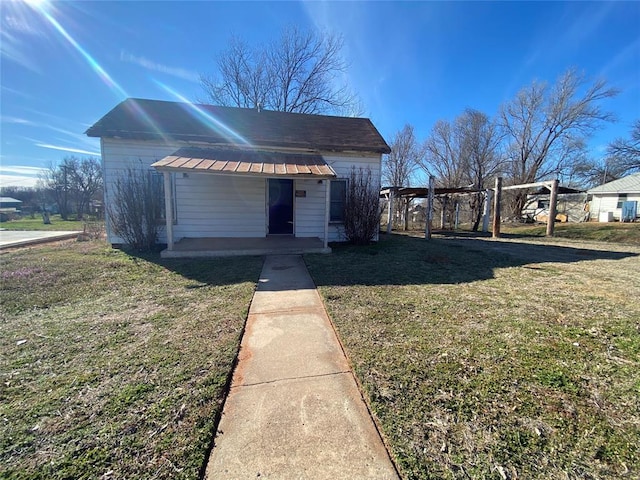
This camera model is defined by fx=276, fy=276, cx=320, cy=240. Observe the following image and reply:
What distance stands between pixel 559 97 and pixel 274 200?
A: 28614mm

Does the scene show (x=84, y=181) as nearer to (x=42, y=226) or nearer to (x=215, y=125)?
(x=42, y=226)

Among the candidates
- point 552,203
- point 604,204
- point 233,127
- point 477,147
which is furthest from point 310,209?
point 604,204

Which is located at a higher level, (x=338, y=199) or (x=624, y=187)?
(x=624, y=187)

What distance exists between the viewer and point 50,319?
336cm

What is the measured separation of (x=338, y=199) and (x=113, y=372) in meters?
7.83

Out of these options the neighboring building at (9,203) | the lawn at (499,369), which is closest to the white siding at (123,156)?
the lawn at (499,369)

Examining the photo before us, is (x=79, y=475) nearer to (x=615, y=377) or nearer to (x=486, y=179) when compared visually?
(x=615, y=377)

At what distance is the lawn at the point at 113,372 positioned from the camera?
1.54 metres

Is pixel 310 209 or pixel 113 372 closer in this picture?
pixel 113 372

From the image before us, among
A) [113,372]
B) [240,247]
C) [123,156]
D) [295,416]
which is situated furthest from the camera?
[123,156]

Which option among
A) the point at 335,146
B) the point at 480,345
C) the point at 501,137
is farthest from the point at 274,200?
the point at 501,137

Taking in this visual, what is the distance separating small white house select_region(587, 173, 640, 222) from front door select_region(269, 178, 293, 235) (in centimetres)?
2332

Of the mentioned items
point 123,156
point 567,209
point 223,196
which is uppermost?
point 123,156

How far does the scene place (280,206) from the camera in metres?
9.38
